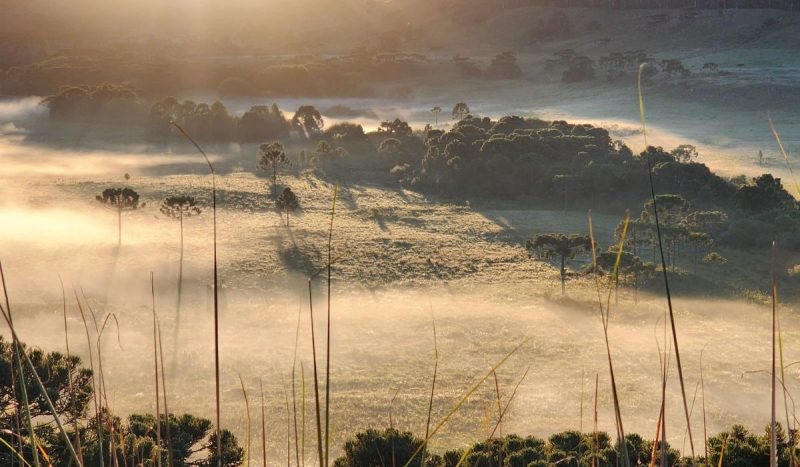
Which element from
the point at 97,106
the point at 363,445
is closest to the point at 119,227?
the point at 363,445

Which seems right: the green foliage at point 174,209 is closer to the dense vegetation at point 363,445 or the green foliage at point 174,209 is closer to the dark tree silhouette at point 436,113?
the dense vegetation at point 363,445

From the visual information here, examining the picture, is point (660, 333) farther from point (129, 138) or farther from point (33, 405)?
point (129, 138)

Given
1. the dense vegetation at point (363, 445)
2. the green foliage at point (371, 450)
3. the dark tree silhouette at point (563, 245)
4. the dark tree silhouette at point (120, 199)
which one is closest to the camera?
the dense vegetation at point (363, 445)

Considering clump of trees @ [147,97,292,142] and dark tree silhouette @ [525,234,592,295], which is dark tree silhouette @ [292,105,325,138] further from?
dark tree silhouette @ [525,234,592,295]

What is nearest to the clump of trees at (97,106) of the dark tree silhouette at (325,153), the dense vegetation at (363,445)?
the dark tree silhouette at (325,153)

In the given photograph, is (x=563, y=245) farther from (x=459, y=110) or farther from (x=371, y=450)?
(x=459, y=110)

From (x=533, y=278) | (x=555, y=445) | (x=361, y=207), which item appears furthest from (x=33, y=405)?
(x=361, y=207)

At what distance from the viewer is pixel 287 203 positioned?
80.8 metres

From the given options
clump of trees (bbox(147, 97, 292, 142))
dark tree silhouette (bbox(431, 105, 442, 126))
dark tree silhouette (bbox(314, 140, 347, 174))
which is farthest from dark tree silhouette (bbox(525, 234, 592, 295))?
dark tree silhouette (bbox(431, 105, 442, 126))

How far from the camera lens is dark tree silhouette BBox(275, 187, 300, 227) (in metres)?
81.5

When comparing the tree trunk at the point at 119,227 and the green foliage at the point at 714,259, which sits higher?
the tree trunk at the point at 119,227

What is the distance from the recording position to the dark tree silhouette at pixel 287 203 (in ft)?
267

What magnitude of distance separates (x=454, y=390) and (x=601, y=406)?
23.2 ft

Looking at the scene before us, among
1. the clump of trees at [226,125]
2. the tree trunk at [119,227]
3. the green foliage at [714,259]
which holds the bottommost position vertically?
the green foliage at [714,259]
